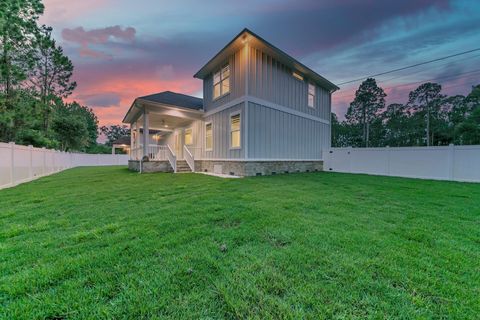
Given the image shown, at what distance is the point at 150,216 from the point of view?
308 centimetres

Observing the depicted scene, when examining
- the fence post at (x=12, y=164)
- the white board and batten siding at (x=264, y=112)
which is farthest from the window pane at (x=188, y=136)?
the fence post at (x=12, y=164)

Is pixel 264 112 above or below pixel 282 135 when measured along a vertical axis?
above

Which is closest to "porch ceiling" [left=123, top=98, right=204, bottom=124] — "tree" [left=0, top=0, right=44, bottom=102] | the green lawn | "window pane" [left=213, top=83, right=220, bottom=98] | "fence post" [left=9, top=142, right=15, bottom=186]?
"window pane" [left=213, top=83, right=220, bottom=98]

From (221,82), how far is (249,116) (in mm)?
2947

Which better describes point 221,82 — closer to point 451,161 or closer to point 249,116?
point 249,116

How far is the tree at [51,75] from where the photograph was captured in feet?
53.0

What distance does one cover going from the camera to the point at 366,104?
28.1 metres

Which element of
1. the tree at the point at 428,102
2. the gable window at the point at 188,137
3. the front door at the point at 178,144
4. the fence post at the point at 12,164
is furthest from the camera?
the tree at the point at 428,102

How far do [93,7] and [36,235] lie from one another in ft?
28.9

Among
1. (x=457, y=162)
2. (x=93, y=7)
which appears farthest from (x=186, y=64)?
(x=457, y=162)

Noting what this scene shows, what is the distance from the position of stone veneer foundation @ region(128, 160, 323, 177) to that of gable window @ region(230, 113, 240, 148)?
870 millimetres

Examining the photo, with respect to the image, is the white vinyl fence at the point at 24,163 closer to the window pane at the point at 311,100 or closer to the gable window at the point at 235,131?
the gable window at the point at 235,131

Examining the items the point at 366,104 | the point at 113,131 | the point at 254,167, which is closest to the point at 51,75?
the point at 254,167

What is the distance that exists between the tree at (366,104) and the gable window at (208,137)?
87.4ft
